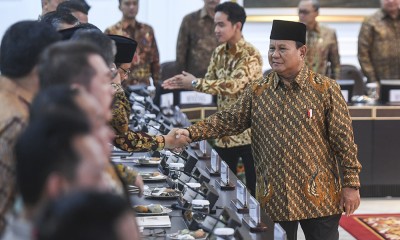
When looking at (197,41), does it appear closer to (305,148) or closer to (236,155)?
(236,155)

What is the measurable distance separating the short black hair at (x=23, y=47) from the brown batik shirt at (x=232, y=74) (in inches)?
117

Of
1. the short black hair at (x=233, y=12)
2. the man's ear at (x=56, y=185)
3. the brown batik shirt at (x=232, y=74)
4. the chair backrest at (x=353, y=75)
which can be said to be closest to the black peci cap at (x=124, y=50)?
the brown batik shirt at (x=232, y=74)

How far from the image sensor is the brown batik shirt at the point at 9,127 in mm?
2176

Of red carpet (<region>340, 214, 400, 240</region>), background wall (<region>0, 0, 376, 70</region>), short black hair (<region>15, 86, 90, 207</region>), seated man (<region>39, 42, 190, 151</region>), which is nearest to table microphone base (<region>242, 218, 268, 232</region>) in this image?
seated man (<region>39, 42, 190, 151</region>)

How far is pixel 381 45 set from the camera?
8.15 meters

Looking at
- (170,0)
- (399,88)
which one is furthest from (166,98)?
(170,0)

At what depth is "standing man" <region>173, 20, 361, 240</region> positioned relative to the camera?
390 cm

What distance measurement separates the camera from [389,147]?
23.4 feet

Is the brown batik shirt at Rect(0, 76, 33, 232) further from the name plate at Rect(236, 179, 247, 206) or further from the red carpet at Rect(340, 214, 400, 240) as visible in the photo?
the red carpet at Rect(340, 214, 400, 240)

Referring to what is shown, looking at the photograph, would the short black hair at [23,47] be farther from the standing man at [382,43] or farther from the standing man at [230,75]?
the standing man at [382,43]

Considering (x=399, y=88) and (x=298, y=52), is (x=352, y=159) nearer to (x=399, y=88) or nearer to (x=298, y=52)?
(x=298, y=52)

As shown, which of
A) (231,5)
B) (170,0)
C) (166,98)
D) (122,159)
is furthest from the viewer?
(170,0)

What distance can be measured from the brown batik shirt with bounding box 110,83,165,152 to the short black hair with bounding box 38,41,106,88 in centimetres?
156

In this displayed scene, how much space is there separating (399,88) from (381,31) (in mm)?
1037
